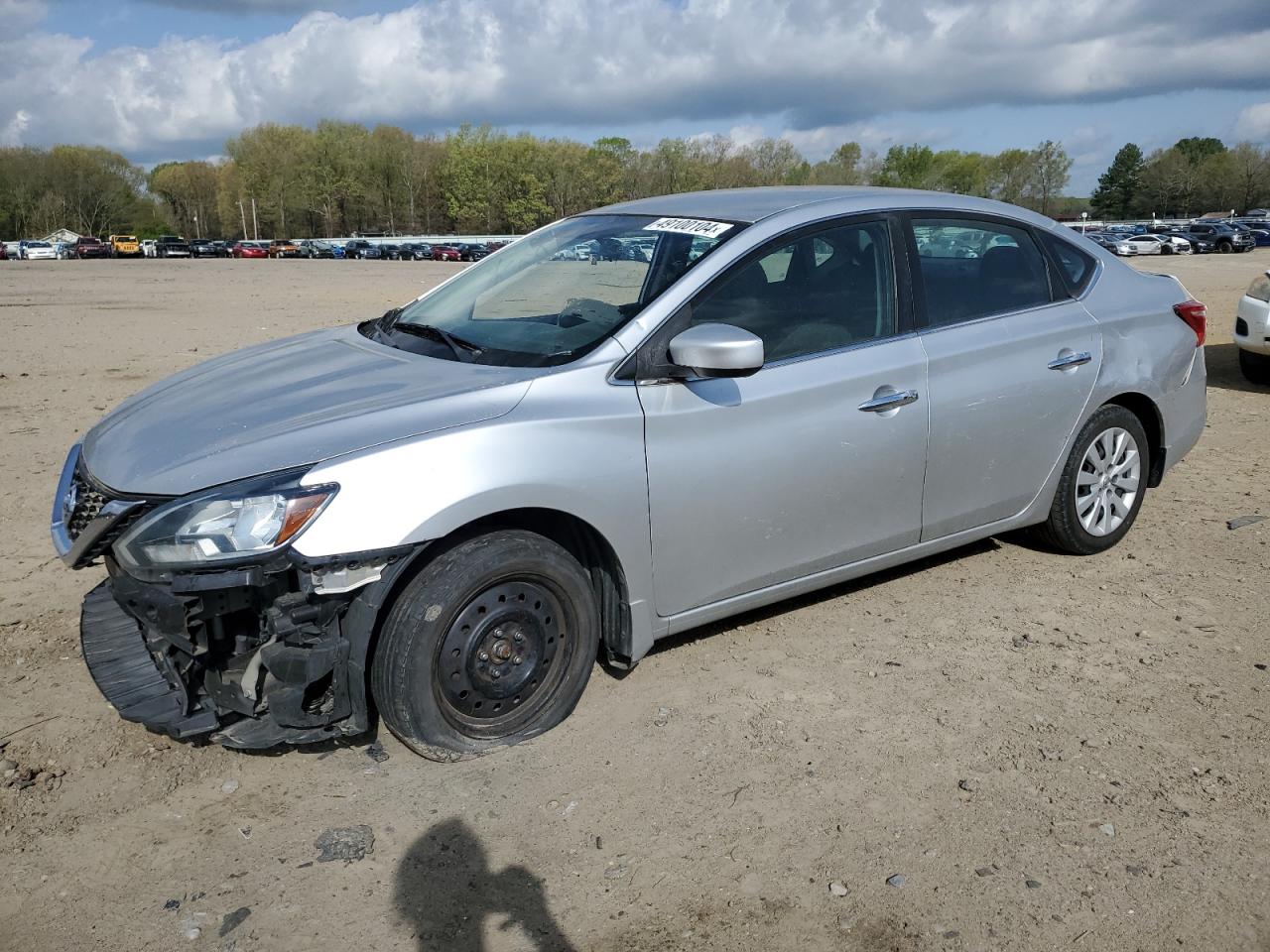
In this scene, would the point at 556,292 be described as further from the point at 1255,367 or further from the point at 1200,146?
the point at 1200,146

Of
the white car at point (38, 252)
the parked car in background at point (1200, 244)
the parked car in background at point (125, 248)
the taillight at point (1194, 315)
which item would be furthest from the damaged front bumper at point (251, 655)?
the parked car in background at point (125, 248)

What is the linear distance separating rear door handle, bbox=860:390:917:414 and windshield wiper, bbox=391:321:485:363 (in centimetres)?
149

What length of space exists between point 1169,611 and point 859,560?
5.08 ft

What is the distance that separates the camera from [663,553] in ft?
12.3

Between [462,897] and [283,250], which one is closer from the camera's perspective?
[462,897]

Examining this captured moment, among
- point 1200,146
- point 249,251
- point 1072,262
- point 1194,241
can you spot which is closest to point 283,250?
point 249,251

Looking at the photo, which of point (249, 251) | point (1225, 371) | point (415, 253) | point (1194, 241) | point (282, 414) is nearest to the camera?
point (282, 414)

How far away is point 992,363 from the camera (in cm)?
453

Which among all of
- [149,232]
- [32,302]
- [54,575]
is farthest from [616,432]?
[149,232]

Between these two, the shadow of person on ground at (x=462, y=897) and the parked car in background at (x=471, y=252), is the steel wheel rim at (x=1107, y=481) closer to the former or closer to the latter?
the shadow of person on ground at (x=462, y=897)

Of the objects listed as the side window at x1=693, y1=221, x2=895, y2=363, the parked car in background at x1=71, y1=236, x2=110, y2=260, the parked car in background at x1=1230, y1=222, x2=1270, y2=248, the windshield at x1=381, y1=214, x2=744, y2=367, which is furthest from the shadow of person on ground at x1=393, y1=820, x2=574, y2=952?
the parked car in background at x1=71, y1=236, x2=110, y2=260

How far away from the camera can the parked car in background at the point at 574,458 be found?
317 cm

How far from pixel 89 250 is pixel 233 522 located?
78.4 metres

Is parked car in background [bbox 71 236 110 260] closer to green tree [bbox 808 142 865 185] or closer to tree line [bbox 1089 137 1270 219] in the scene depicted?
green tree [bbox 808 142 865 185]
